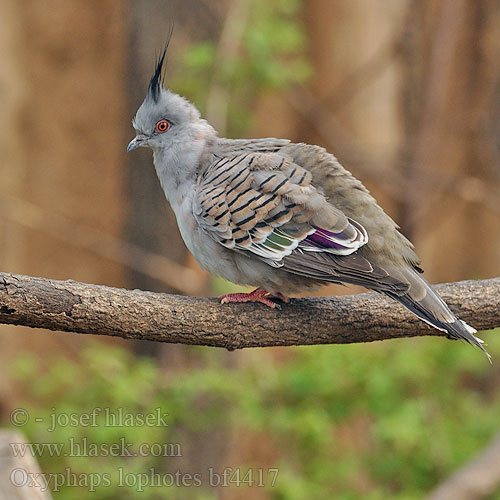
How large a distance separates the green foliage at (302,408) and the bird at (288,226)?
6.41ft

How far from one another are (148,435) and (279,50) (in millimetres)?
2688

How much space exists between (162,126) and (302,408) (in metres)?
2.51

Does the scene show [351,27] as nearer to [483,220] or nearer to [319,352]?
[483,220]

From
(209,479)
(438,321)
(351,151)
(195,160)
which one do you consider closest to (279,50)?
(351,151)

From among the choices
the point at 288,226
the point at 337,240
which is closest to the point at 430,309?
the point at 337,240

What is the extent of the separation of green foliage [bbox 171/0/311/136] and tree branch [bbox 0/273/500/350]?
2.64 m

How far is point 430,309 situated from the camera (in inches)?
109

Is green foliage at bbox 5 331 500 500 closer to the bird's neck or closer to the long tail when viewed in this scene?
the bird's neck

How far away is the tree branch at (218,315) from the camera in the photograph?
268 centimetres

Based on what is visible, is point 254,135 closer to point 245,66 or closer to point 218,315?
point 245,66

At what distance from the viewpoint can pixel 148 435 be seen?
206 inches

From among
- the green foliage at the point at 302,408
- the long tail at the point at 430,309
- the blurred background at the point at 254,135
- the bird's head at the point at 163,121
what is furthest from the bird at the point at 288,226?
the green foliage at the point at 302,408

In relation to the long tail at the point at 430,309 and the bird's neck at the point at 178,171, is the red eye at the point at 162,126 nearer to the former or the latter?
the bird's neck at the point at 178,171

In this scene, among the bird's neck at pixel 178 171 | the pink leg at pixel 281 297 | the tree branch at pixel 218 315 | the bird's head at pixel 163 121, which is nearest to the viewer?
the tree branch at pixel 218 315
